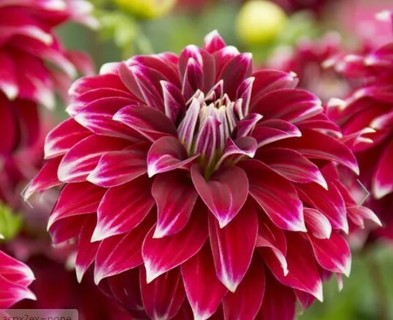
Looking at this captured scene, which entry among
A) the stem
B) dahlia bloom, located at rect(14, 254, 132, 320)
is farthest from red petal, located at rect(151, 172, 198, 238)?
the stem

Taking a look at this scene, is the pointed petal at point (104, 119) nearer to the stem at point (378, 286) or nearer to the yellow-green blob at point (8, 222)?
the yellow-green blob at point (8, 222)

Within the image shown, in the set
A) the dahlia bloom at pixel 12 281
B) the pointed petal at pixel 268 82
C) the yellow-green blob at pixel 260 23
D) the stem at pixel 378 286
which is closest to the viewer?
the dahlia bloom at pixel 12 281

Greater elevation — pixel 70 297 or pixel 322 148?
pixel 322 148

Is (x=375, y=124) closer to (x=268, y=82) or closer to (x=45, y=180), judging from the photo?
(x=268, y=82)

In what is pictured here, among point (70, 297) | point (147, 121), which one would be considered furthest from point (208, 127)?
point (70, 297)

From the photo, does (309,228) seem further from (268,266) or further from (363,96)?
(363,96)

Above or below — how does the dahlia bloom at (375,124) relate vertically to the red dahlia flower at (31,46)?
below

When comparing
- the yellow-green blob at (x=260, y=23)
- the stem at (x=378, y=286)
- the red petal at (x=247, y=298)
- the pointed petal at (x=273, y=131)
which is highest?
the pointed petal at (x=273, y=131)

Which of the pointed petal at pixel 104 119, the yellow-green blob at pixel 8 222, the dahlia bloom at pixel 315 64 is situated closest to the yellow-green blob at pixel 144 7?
the dahlia bloom at pixel 315 64
